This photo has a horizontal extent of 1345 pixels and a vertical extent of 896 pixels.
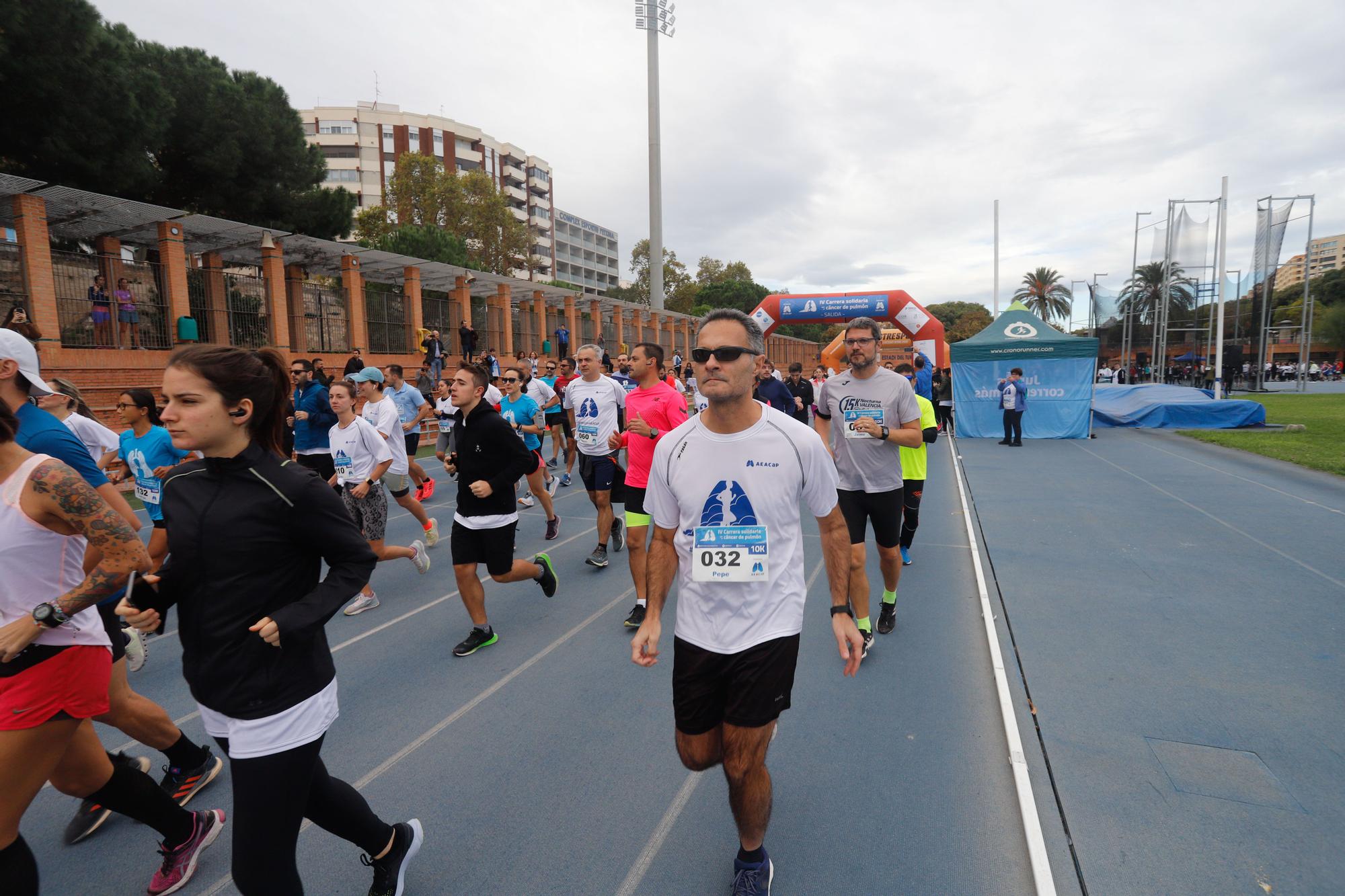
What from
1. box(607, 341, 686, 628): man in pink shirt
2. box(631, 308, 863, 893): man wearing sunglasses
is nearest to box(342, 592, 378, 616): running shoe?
box(607, 341, 686, 628): man in pink shirt

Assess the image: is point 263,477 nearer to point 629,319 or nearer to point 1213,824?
point 1213,824

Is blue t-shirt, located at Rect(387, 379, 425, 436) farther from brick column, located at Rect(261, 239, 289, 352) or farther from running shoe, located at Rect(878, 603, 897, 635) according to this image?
brick column, located at Rect(261, 239, 289, 352)

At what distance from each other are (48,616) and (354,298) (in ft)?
66.6

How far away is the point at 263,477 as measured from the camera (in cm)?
190

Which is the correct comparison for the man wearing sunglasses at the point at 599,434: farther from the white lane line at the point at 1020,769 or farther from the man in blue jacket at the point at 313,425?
the white lane line at the point at 1020,769

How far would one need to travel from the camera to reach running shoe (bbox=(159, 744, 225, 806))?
9.82 feet

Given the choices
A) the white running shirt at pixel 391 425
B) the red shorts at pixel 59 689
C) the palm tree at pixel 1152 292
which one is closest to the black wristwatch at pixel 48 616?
the red shorts at pixel 59 689

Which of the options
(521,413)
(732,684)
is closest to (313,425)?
(521,413)

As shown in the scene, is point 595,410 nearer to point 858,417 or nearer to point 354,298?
point 858,417

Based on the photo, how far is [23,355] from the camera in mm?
2395

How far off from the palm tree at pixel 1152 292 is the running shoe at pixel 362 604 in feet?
131

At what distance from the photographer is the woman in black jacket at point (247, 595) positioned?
1849 millimetres

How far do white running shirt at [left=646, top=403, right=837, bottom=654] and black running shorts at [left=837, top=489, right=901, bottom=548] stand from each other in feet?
7.47

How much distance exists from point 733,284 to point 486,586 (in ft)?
212
